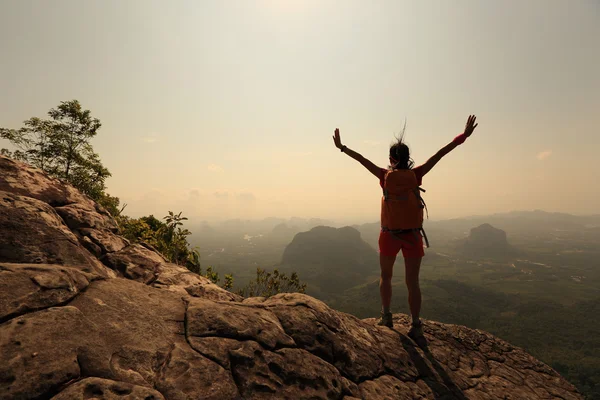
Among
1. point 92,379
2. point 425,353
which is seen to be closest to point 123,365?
point 92,379

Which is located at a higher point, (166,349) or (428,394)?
(166,349)

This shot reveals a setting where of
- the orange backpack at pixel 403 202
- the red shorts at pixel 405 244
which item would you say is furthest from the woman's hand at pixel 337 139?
the red shorts at pixel 405 244

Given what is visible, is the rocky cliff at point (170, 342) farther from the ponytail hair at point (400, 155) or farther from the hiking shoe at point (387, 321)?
the ponytail hair at point (400, 155)

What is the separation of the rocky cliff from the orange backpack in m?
2.64

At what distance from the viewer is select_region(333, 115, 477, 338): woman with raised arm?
6188 mm

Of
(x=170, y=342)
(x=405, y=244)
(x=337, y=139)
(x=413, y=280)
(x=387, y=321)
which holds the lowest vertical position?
(x=387, y=321)

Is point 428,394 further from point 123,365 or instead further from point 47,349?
point 47,349

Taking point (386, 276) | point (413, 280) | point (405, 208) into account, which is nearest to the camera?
point (405, 208)

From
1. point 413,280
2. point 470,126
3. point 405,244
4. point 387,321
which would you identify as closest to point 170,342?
point 405,244

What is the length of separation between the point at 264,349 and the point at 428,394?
3318 mm

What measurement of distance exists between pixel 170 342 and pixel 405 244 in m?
5.15

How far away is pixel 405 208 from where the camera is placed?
20.3ft

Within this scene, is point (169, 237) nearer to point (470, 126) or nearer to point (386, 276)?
point (386, 276)

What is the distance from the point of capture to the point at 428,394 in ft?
16.2
